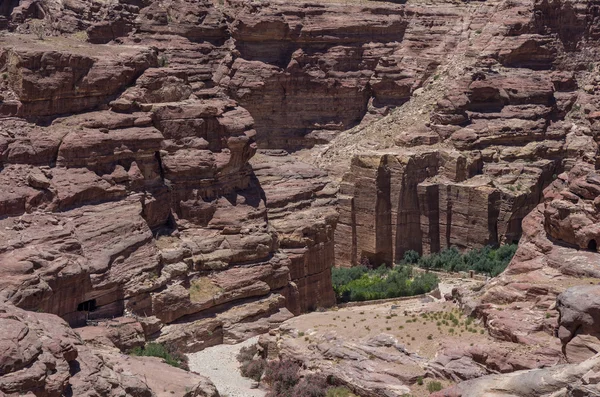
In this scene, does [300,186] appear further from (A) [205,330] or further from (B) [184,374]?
(B) [184,374]

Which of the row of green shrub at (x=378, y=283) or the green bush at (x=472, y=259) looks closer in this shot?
the row of green shrub at (x=378, y=283)

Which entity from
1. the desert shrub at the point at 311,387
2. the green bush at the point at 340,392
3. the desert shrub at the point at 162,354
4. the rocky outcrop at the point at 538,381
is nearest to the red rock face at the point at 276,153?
the desert shrub at the point at 162,354

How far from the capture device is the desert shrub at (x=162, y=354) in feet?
139

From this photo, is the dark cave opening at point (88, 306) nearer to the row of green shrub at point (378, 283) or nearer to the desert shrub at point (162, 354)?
the desert shrub at point (162, 354)

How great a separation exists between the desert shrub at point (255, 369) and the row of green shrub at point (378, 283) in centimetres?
1321

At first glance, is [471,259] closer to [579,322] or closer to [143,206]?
[143,206]

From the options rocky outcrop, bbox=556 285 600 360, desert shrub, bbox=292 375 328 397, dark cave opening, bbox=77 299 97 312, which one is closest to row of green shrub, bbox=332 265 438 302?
dark cave opening, bbox=77 299 97 312

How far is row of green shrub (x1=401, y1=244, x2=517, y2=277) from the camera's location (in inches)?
2456

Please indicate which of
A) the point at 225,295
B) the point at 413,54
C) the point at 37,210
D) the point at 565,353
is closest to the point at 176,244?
the point at 225,295

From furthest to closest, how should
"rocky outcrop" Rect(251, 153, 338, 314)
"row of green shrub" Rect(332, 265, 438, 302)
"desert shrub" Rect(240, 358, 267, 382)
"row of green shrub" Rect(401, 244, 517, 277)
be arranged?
"row of green shrub" Rect(401, 244, 517, 277) → "row of green shrub" Rect(332, 265, 438, 302) → "rocky outcrop" Rect(251, 153, 338, 314) → "desert shrub" Rect(240, 358, 267, 382)

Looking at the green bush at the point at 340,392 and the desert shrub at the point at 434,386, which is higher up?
the desert shrub at the point at 434,386

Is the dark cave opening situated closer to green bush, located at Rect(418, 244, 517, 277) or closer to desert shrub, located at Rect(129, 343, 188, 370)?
desert shrub, located at Rect(129, 343, 188, 370)

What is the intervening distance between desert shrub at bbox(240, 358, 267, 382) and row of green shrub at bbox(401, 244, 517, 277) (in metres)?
20.6

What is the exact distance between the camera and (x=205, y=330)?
155 feet
